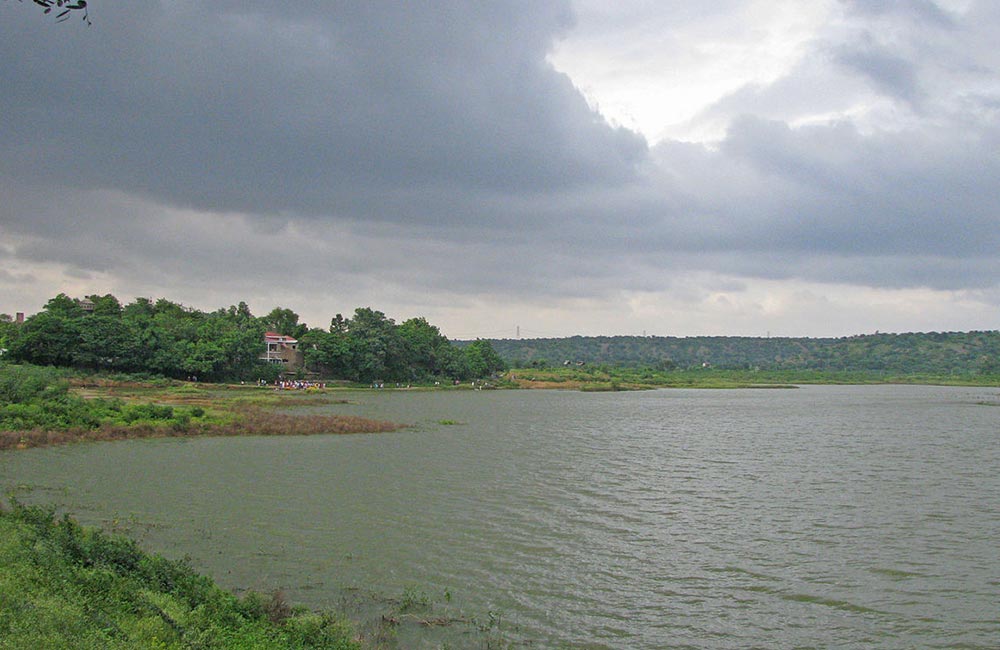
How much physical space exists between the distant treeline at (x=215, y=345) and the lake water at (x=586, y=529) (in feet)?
190

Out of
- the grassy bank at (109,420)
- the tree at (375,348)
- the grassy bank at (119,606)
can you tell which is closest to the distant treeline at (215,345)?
the tree at (375,348)

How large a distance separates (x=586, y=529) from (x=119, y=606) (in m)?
15.1

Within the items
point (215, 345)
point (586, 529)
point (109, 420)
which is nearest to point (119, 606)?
point (586, 529)

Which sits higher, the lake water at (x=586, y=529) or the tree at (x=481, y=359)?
the tree at (x=481, y=359)

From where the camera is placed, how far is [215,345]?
336 ft

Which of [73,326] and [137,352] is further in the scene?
[137,352]

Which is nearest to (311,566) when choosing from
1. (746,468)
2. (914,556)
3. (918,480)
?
(914,556)

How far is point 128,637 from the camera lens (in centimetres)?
1045

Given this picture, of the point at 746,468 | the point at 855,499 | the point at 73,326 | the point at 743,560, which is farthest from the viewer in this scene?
the point at 73,326

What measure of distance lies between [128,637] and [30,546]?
5.38 metres

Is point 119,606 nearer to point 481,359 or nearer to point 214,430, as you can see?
point 214,430

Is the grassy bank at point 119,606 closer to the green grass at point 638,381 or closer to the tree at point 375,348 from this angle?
the tree at point 375,348

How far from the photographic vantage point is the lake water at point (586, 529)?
15.8 m

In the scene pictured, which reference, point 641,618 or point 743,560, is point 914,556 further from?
point 641,618
